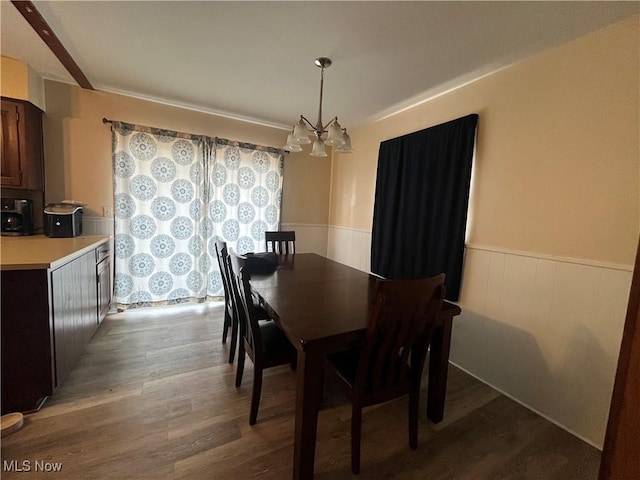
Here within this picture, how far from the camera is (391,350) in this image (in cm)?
127

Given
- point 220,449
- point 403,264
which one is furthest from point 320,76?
point 220,449

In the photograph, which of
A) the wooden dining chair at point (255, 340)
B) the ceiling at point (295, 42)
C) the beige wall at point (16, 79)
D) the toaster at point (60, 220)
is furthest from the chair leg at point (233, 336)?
the beige wall at point (16, 79)

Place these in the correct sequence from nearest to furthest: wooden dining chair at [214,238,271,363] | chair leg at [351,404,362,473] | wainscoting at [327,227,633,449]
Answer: chair leg at [351,404,362,473]
wainscoting at [327,227,633,449]
wooden dining chair at [214,238,271,363]

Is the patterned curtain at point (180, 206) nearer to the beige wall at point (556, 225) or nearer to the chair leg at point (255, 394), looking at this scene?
the chair leg at point (255, 394)

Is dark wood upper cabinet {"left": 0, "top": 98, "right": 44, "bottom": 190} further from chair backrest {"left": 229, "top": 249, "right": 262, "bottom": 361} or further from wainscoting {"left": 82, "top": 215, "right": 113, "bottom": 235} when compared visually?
chair backrest {"left": 229, "top": 249, "right": 262, "bottom": 361}

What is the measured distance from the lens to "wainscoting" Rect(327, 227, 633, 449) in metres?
1.51

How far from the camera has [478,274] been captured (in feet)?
7.09

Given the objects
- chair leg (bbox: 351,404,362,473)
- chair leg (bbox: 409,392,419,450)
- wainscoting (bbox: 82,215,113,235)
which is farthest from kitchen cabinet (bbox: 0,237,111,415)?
chair leg (bbox: 409,392,419,450)

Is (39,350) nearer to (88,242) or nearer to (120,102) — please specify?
(88,242)

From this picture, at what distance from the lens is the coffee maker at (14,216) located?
2.35 meters

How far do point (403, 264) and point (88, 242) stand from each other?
2.91 metres

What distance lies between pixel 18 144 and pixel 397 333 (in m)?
3.44

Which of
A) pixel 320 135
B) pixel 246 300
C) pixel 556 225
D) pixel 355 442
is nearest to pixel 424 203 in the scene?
pixel 556 225

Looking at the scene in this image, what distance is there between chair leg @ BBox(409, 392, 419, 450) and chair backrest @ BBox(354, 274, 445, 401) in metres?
0.07
